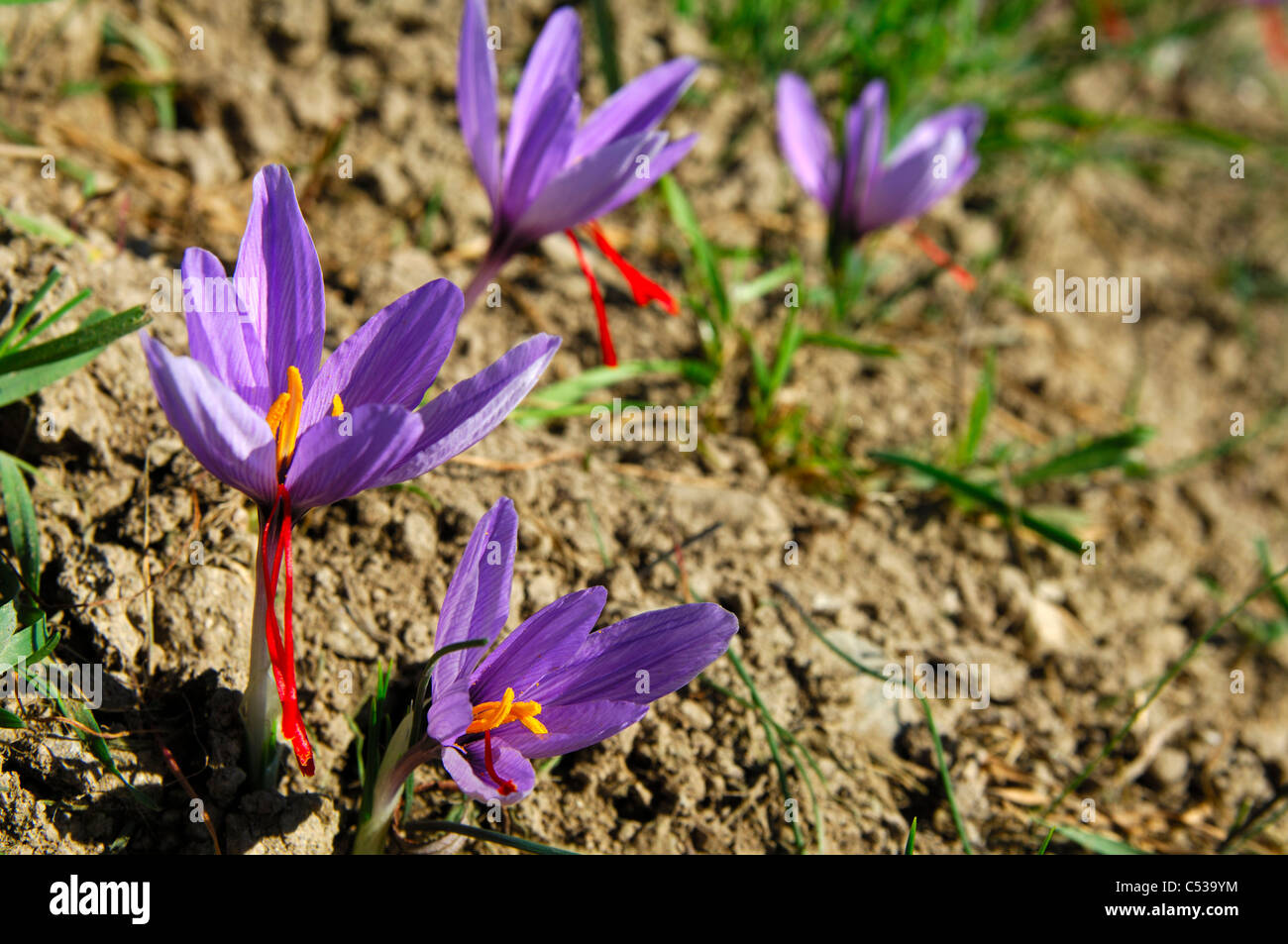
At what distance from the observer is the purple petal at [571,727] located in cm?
112

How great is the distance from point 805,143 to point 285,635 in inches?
65.4

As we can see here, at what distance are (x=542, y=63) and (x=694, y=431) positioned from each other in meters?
0.76

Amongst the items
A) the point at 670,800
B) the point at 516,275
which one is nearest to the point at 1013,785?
the point at 670,800

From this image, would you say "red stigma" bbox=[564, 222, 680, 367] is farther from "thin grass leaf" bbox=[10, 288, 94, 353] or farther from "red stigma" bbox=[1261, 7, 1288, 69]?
"red stigma" bbox=[1261, 7, 1288, 69]

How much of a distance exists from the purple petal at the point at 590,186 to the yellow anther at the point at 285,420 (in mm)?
570

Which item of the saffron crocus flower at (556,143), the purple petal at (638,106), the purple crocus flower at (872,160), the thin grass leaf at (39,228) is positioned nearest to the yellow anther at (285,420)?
the saffron crocus flower at (556,143)

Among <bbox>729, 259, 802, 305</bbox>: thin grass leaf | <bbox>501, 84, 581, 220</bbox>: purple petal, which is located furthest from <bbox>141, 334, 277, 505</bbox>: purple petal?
<bbox>729, 259, 802, 305</bbox>: thin grass leaf

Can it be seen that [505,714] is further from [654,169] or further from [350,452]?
[654,169]

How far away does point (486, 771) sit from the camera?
117 cm

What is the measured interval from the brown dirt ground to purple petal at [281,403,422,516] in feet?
1.48

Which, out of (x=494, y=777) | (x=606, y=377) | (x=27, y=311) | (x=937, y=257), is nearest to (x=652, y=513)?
(x=606, y=377)

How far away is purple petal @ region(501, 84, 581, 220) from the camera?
59.4 inches

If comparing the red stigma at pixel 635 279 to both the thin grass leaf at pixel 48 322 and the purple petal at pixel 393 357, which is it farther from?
the thin grass leaf at pixel 48 322

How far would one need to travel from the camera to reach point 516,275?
221 centimetres
